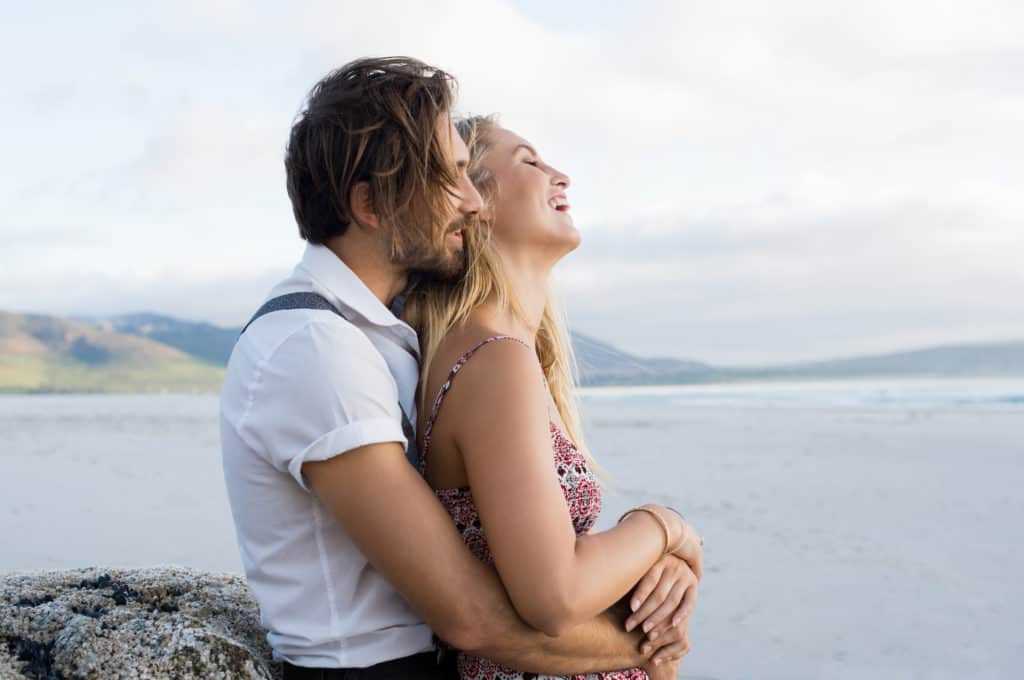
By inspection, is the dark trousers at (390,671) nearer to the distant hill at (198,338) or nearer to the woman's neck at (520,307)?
the woman's neck at (520,307)

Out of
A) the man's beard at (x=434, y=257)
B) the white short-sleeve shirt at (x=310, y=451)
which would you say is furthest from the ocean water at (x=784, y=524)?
the white short-sleeve shirt at (x=310, y=451)

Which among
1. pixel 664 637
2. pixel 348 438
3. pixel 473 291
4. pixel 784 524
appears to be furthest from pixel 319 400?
pixel 784 524

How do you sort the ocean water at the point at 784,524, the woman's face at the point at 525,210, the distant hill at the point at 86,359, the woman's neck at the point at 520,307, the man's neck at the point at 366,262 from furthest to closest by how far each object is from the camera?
1. the distant hill at the point at 86,359
2. the ocean water at the point at 784,524
3. the woman's face at the point at 525,210
4. the woman's neck at the point at 520,307
5. the man's neck at the point at 366,262

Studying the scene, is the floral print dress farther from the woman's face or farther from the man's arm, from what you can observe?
the woman's face

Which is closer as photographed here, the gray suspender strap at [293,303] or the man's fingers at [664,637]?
the gray suspender strap at [293,303]

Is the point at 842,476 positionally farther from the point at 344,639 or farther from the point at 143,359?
the point at 143,359

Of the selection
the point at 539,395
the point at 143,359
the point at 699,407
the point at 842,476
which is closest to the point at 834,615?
the point at 539,395

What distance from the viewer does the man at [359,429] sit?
1.89 metres

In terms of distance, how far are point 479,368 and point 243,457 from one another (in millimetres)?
523

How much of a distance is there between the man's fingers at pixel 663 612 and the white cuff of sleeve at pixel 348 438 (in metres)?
0.82

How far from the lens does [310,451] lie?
1864mm

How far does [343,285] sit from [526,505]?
2.09 feet

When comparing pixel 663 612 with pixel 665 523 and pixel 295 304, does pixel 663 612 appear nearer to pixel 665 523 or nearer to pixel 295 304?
pixel 665 523

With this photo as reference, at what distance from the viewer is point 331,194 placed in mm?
2188
